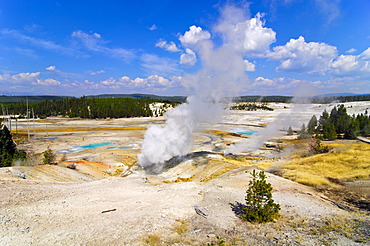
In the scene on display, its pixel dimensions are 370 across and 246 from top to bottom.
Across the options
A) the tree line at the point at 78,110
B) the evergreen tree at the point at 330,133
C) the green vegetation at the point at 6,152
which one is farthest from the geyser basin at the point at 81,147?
the tree line at the point at 78,110

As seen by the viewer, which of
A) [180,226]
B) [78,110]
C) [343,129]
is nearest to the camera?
[180,226]

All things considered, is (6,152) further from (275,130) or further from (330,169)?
(275,130)

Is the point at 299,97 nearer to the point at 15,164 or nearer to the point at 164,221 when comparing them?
the point at 164,221

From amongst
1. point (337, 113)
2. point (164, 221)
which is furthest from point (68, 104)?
point (164, 221)

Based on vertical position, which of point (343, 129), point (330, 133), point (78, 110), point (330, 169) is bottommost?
point (330, 169)

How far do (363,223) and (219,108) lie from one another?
30.8 m

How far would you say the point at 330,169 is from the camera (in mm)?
26547

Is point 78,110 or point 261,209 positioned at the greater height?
point 78,110

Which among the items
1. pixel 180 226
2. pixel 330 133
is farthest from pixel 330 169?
pixel 330 133

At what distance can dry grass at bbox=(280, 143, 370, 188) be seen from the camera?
908 inches

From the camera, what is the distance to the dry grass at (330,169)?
2306cm

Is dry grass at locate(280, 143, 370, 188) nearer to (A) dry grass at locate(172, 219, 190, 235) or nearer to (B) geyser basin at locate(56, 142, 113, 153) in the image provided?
(A) dry grass at locate(172, 219, 190, 235)

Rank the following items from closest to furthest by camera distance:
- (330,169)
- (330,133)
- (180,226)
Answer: (180,226)
(330,169)
(330,133)

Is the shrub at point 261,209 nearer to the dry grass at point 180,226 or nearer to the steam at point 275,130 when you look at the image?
the dry grass at point 180,226
